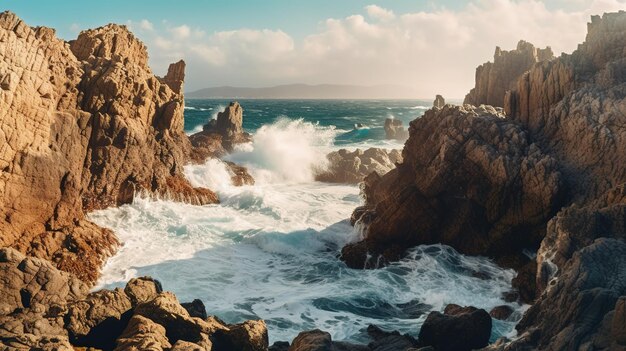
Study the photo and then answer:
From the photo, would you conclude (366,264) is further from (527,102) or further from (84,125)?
(84,125)

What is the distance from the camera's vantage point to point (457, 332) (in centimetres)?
1390

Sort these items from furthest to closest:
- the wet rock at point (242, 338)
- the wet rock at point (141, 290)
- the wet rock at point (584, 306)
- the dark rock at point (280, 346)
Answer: the wet rock at point (141, 290), the dark rock at point (280, 346), the wet rock at point (242, 338), the wet rock at point (584, 306)

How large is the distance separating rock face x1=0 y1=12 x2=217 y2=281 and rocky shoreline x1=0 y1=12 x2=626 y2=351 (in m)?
0.09

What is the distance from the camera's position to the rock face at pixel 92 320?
39.5ft

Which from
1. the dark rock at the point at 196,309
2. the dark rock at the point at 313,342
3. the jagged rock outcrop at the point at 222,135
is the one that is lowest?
the dark rock at the point at 196,309

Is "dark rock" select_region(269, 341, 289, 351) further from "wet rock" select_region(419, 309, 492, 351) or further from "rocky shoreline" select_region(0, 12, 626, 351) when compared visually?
"wet rock" select_region(419, 309, 492, 351)

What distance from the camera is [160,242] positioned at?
85.9ft

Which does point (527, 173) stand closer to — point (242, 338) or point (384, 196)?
point (384, 196)

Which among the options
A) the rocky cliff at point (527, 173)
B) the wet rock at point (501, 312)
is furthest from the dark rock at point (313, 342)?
the rocky cliff at point (527, 173)

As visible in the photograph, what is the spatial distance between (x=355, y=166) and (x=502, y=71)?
14771mm

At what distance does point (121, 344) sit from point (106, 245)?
44.6 ft

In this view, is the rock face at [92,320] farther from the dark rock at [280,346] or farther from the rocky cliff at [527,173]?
the rocky cliff at [527,173]

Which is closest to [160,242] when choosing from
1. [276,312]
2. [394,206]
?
[276,312]

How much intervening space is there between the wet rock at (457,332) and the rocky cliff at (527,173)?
361cm
